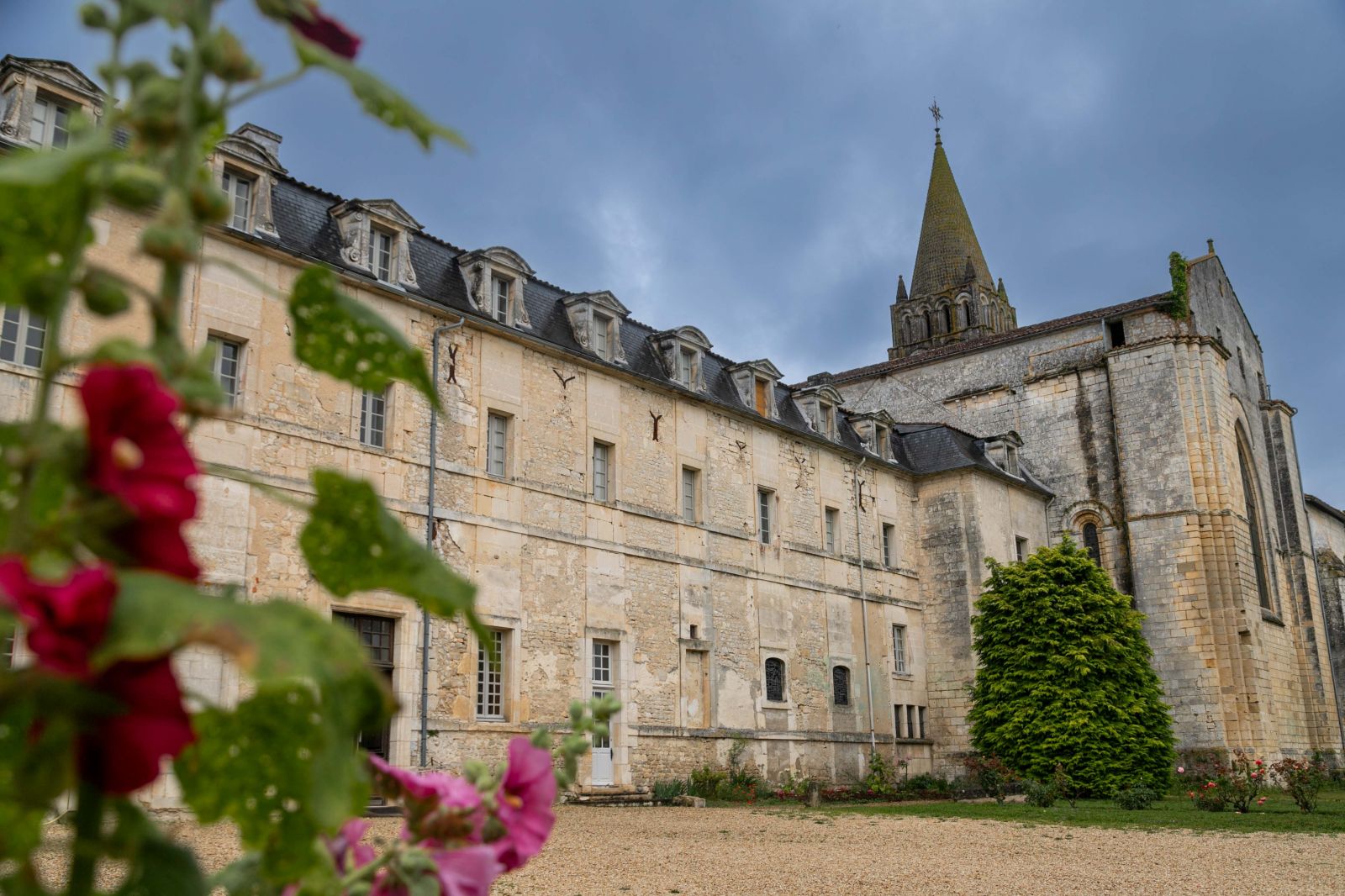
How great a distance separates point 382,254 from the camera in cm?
1767

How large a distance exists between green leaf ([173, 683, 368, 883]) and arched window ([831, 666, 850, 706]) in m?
24.1

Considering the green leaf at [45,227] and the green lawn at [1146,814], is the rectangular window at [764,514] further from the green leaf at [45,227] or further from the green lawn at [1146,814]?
the green leaf at [45,227]

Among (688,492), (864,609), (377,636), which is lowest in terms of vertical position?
(377,636)

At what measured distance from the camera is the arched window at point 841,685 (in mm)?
24375

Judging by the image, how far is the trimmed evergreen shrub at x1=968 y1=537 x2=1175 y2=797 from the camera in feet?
69.6

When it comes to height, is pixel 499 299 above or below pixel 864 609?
above

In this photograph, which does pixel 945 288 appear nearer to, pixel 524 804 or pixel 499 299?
pixel 499 299

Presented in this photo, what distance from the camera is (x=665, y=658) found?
2055 cm

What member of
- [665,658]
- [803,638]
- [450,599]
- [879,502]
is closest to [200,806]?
[450,599]

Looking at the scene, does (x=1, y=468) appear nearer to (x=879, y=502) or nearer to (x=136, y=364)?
(x=136, y=364)

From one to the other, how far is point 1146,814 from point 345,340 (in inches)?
724

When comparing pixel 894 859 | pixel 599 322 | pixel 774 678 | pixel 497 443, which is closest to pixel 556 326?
pixel 599 322

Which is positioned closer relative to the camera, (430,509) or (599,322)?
(430,509)

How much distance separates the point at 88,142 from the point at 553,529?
60.2ft
